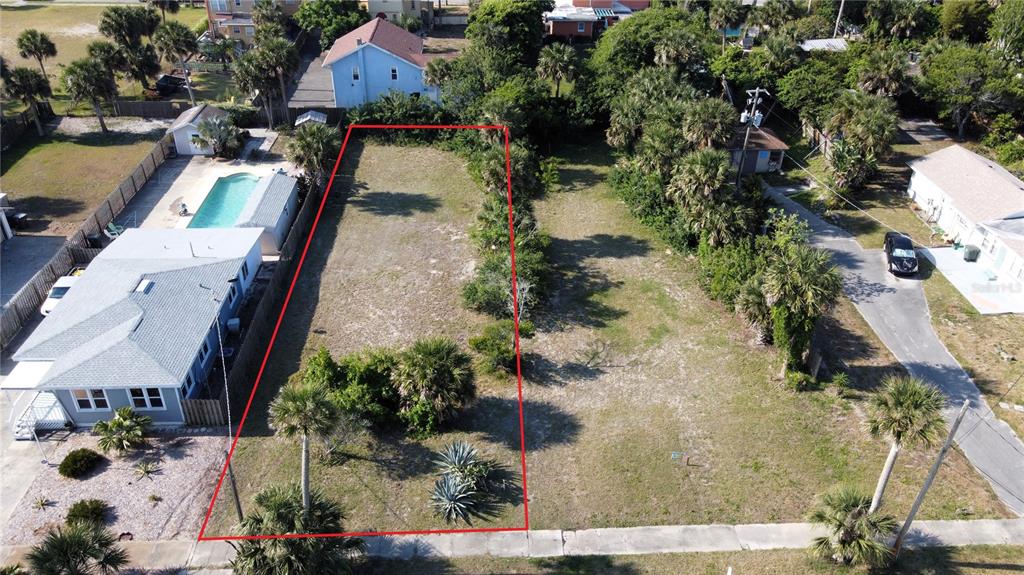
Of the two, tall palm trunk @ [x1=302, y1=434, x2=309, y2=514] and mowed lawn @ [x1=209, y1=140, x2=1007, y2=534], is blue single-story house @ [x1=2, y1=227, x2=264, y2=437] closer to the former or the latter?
mowed lawn @ [x1=209, y1=140, x2=1007, y2=534]

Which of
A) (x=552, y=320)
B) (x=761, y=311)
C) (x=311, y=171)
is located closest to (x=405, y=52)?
(x=311, y=171)

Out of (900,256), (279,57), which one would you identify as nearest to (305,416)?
(900,256)

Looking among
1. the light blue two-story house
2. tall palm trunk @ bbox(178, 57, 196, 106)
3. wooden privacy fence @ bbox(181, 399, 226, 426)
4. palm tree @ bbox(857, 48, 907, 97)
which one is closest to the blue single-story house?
wooden privacy fence @ bbox(181, 399, 226, 426)

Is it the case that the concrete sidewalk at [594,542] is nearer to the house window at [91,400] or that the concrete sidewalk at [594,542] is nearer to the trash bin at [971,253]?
the house window at [91,400]

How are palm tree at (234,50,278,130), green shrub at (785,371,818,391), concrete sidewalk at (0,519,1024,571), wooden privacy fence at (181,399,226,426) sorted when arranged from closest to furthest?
concrete sidewalk at (0,519,1024,571)
wooden privacy fence at (181,399,226,426)
green shrub at (785,371,818,391)
palm tree at (234,50,278,130)

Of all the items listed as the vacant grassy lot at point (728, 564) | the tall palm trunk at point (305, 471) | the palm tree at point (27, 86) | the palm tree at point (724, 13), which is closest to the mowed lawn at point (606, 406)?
the vacant grassy lot at point (728, 564)
